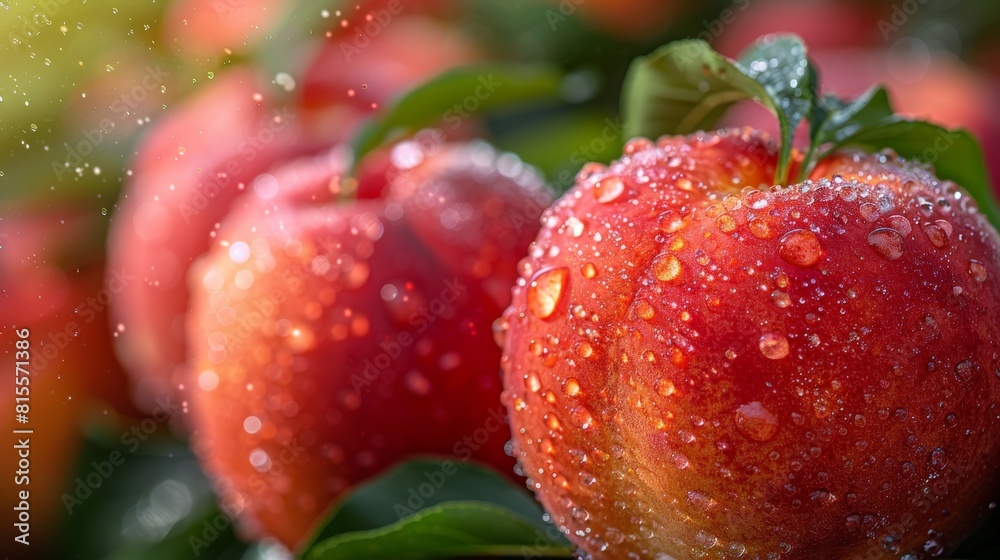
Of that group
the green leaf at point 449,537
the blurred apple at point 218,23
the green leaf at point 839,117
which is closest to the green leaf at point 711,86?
the green leaf at point 839,117

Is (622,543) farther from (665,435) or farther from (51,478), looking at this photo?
(51,478)

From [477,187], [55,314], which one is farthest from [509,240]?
[55,314]

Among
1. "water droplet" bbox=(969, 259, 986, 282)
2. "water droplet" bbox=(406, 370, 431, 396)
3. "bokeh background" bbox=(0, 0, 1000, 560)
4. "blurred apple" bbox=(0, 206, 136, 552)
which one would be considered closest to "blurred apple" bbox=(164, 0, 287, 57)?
"bokeh background" bbox=(0, 0, 1000, 560)

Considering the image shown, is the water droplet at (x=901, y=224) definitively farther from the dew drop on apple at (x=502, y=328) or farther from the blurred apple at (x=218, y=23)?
the blurred apple at (x=218, y=23)

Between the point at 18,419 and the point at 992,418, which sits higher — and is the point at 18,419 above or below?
below

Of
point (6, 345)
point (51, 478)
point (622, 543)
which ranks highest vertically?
point (622, 543)

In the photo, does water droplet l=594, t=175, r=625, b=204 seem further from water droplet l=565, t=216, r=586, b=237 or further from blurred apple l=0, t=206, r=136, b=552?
blurred apple l=0, t=206, r=136, b=552

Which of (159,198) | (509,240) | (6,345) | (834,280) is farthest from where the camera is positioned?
(6,345)
